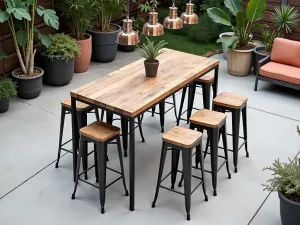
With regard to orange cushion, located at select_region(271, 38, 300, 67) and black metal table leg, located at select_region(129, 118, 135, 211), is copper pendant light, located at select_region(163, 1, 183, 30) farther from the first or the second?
orange cushion, located at select_region(271, 38, 300, 67)

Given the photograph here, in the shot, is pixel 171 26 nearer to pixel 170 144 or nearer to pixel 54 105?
pixel 170 144

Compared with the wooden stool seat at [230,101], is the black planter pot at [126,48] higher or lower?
lower

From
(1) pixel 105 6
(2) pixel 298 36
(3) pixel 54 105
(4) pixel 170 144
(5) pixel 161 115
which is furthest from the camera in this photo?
(2) pixel 298 36

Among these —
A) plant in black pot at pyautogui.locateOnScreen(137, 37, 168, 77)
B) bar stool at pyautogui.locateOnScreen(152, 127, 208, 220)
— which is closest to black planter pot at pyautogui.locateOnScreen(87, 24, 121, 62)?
plant in black pot at pyautogui.locateOnScreen(137, 37, 168, 77)

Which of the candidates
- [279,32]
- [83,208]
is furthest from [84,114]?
[279,32]

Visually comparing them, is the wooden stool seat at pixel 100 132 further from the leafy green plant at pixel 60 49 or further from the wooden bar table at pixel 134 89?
the leafy green plant at pixel 60 49

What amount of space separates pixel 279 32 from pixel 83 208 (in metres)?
5.29

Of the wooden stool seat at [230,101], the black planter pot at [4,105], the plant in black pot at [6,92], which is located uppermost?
the wooden stool seat at [230,101]

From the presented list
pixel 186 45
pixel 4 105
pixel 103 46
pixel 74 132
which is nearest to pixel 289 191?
pixel 74 132

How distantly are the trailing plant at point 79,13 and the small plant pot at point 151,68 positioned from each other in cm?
277

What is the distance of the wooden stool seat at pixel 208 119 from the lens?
5195 mm

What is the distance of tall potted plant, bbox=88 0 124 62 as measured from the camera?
28.2 ft

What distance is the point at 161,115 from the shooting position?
6578mm

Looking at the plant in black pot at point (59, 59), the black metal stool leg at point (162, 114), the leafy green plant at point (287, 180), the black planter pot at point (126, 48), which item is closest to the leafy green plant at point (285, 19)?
the black planter pot at point (126, 48)
